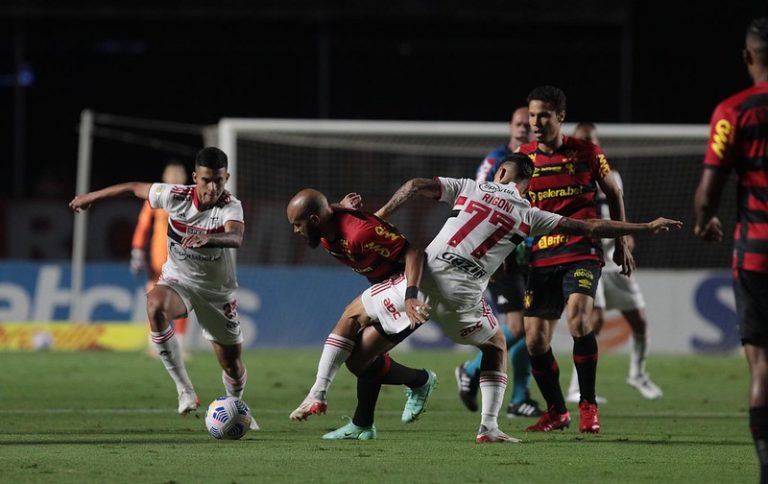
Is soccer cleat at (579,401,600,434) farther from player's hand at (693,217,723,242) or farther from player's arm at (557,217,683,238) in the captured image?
player's hand at (693,217,723,242)

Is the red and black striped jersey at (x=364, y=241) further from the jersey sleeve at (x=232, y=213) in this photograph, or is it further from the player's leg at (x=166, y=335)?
the player's leg at (x=166, y=335)

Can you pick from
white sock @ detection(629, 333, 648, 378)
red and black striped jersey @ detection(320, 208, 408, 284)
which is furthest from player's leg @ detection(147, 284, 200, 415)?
white sock @ detection(629, 333, 648, 378)

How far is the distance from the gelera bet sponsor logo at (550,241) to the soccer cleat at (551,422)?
3.66 ft

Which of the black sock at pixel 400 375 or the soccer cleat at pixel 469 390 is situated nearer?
the black sock at pixel 400 375

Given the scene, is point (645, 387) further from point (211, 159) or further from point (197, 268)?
point (211, 159)

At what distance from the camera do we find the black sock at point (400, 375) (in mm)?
8484

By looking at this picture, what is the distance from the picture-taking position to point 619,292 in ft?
41.7

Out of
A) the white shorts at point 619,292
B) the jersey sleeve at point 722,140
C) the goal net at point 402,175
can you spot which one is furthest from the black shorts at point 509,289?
the goal net at point 402,175

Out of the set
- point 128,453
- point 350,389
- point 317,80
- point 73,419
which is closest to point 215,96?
point 317,80

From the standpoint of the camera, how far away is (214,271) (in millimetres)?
9422

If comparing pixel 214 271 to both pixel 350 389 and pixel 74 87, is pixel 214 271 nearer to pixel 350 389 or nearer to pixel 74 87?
pixel 350 389

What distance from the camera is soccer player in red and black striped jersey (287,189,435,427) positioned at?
7.85 m

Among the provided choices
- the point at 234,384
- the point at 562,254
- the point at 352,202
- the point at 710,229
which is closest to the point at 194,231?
the point at 234,384

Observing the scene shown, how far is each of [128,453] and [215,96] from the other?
65.6ft
